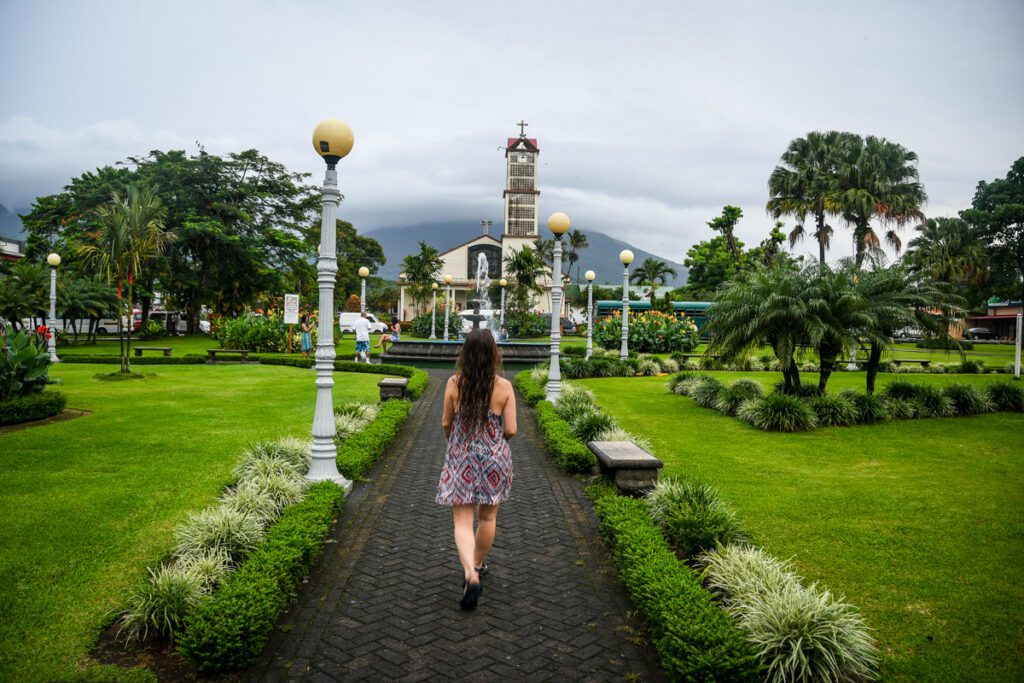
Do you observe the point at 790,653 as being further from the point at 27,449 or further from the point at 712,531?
the point at 27,449

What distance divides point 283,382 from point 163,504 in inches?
419

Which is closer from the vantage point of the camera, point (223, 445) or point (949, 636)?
point (949, 636)

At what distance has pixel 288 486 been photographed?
588 centimetres

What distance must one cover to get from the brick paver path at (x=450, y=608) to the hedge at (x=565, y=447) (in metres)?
1.01

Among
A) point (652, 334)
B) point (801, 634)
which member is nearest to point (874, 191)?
point (652, 334)

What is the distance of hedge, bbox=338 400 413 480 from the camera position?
272 inches

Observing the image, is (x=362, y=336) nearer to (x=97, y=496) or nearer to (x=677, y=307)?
(x=97, y=496)

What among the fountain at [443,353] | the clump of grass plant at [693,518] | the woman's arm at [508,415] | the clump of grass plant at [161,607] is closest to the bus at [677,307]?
the fountain at [443,353]

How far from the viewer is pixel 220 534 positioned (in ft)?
15.0

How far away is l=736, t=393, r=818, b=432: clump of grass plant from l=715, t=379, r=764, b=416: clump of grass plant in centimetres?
106

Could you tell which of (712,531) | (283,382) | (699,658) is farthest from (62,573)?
(283,382)

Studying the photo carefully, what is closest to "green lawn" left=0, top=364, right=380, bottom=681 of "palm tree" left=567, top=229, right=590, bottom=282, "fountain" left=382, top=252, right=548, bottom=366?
"fountain" left=382, top=252, right=548, bottom=366

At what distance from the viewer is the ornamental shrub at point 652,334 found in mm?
26297

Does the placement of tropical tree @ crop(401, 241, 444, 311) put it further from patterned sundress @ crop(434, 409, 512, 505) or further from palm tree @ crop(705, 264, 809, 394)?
patterned sundress @ crop(434, 409, 512, 505)
